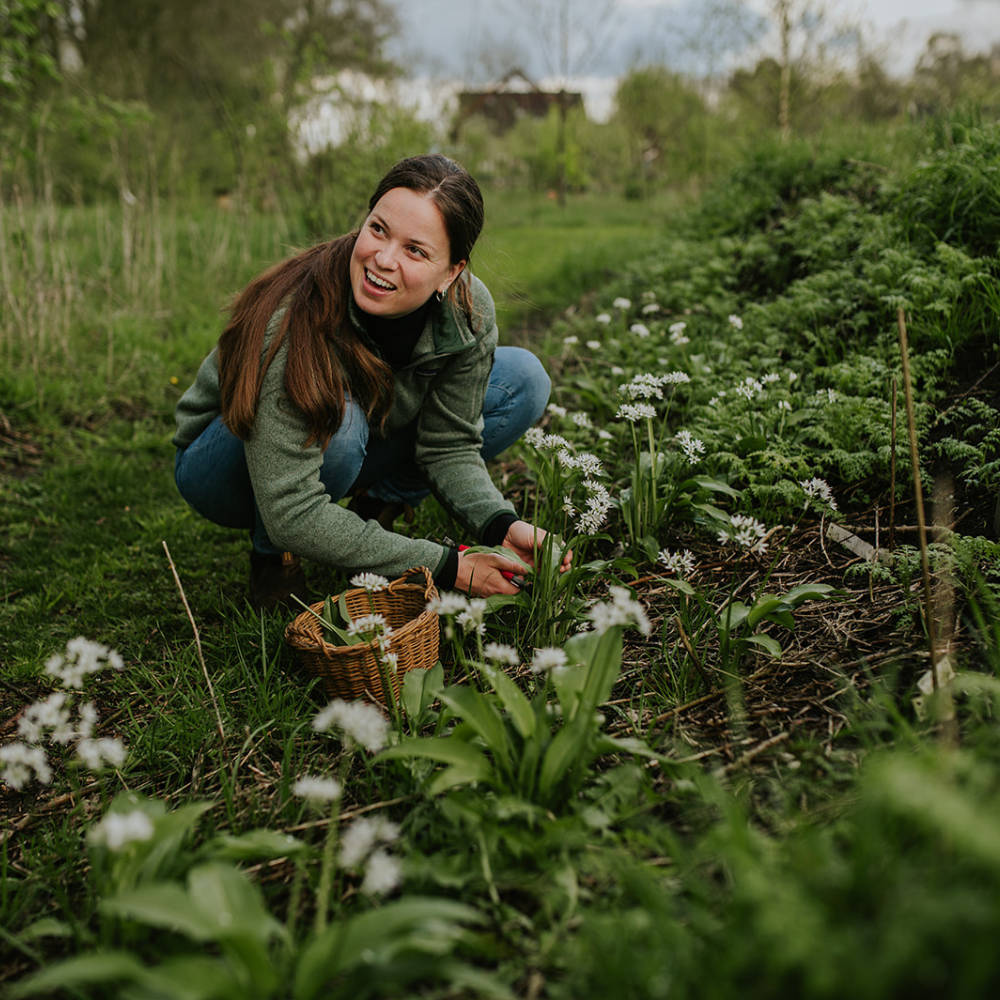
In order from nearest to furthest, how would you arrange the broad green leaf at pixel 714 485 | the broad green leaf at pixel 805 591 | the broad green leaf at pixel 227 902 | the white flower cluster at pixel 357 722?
the broad green leaf at pixel 227 902, the white flower cluster at pixel 357 722, the broad green leaf at pixel 805 591, the broad green leaf at pixel 714 485

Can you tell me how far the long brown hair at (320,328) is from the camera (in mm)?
2045

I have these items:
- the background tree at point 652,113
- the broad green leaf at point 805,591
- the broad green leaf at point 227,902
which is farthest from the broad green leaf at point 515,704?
the background tree at point 652,113

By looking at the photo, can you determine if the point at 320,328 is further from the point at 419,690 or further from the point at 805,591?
the point at 805,591

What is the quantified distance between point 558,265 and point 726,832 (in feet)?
22.4

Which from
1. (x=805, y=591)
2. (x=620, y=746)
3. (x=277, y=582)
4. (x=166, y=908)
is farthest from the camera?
(x=277, y=582)

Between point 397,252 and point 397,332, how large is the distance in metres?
0.27

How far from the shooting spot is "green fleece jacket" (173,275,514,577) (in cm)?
205

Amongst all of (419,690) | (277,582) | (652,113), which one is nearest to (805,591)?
(419,690)

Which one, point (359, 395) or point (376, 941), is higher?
point (359, 395)

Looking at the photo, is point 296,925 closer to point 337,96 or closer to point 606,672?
point 606,672

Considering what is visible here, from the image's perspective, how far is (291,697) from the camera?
197 centimetres

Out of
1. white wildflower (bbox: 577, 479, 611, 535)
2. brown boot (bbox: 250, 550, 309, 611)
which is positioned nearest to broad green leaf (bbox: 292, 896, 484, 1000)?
white wildflower (bbox: 577, 479, 611, 535)

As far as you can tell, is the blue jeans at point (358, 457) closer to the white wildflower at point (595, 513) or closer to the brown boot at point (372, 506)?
the brown boot at point (372, 506)

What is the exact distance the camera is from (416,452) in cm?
267
